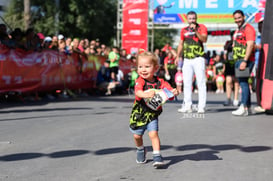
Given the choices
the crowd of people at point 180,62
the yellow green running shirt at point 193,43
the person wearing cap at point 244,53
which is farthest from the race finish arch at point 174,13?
the yellow green running shirt at point 193,43

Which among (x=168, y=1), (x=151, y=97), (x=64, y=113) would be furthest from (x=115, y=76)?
(x=151, y=97)

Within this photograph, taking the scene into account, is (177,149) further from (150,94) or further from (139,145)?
(150,94)

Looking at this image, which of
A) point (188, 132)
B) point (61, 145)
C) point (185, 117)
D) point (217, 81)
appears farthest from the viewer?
point (217, 81)

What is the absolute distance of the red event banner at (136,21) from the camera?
31.0 meters

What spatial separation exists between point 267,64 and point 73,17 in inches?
1338

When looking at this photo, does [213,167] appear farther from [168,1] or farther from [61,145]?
[168,1]

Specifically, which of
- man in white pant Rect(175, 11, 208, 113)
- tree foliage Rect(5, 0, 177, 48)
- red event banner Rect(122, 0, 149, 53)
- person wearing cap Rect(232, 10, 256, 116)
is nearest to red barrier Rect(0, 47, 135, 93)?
man in white pant Rect(175, 11, 208, 113)

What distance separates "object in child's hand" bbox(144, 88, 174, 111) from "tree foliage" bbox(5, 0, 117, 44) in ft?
110

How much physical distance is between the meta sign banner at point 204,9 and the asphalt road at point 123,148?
17.9 m

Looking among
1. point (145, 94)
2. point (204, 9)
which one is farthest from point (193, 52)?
point (204, 9)

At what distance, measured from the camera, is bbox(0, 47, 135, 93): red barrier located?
12.7 m

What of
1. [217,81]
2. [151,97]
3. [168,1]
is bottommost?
[217,81]

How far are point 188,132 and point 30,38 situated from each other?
23.8 ft

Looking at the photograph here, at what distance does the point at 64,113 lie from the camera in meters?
10.5
